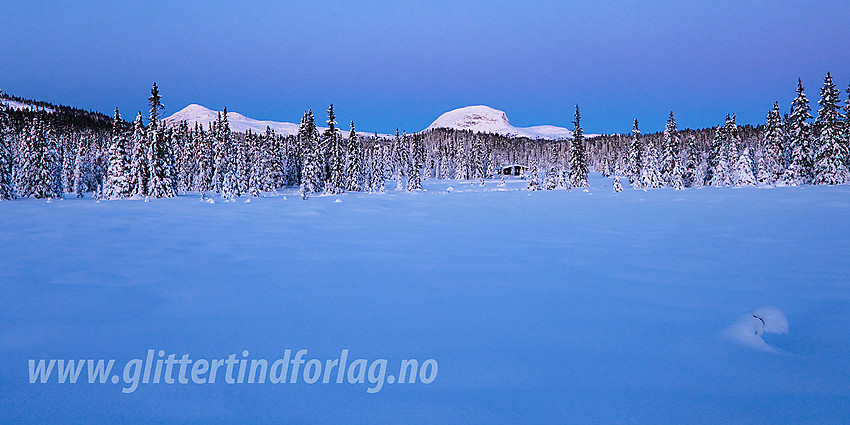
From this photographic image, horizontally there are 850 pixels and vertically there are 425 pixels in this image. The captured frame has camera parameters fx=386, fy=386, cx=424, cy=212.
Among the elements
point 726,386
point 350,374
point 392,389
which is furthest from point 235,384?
point 726,386

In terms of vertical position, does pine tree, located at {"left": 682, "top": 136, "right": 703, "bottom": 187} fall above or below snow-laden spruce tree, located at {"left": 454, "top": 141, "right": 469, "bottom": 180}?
below

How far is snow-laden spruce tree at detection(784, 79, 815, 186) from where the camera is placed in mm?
39781

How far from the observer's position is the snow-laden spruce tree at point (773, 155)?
144 feet

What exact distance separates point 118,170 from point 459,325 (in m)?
44.0

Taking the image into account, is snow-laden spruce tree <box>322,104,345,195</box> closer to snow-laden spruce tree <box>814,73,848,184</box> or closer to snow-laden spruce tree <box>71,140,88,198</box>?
snow-laden spruce tree <box>71,140,88,198</box>

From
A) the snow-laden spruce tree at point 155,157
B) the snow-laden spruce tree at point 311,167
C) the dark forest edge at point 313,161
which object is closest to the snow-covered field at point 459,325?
the dark forest edge at point 313,161

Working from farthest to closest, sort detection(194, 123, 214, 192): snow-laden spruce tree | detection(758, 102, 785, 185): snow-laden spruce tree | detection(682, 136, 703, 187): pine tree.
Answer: detection(194, 123, 214, 192): snow-laden spruce tree < detection(682, 136, 703, 187): pine tree < detection(758, 102, 785, 185): snow-laden spruce tree

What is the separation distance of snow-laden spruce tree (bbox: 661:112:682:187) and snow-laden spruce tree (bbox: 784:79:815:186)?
1125cm

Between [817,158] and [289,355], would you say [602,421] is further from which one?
[817,158]

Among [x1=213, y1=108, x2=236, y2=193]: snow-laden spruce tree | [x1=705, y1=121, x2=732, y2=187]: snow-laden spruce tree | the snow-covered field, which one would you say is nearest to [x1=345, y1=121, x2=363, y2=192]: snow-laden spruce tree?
[x1=213, y1=108, x2=236, y2=193]: snow-laden spruce tree

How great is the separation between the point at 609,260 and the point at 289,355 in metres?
5.54

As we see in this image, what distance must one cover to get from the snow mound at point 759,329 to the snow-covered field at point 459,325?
0.02 meters

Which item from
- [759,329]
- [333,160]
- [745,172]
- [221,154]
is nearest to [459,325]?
[759,329]

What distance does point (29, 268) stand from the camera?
566 centimetres
